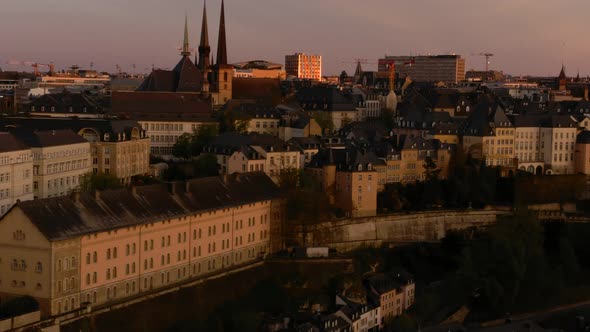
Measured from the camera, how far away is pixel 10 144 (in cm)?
4588

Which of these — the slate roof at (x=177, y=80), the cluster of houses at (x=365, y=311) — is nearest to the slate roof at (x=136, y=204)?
the cluster of houses at (x=365, y=311)

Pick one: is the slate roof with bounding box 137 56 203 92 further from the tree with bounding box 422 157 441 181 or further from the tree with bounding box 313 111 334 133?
the tree with bounding box 422 157 441 181

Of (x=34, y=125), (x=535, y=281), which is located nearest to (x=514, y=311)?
(x=535, y=281)

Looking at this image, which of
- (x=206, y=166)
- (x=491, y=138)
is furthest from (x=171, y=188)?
(x=491, y=138)

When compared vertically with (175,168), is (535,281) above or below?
below

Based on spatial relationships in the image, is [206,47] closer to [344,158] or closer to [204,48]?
[204,48]

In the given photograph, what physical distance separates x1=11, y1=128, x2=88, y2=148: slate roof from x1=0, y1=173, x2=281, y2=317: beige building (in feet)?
25.9

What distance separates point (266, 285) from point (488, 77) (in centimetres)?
12808

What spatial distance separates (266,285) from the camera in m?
45.1

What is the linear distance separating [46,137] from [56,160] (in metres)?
1.18

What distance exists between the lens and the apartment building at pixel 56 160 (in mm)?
47844

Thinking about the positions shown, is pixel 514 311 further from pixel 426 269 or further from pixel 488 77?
pixel 488 77

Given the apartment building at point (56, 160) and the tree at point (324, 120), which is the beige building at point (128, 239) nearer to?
the apartment building at point (56, 160)

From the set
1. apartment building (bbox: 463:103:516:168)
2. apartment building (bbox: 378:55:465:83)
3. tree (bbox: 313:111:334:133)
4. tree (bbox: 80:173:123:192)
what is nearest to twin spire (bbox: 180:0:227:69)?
tree (bbox: 313:111:334:133)
